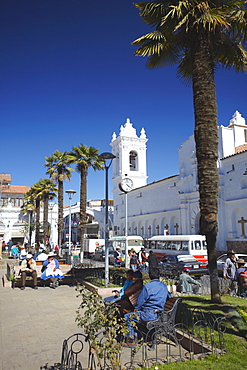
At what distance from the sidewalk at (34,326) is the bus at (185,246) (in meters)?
12.0

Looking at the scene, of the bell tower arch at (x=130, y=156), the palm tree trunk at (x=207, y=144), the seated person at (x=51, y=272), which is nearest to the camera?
the palm tree trunk at (x=207, y=144)

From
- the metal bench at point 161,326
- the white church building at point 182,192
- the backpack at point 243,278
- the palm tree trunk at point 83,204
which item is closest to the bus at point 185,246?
the white church building at point 182,192

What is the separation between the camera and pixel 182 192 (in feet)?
108

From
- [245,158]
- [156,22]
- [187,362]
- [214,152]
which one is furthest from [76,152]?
[187,362]

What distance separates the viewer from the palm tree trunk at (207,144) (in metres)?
9.09

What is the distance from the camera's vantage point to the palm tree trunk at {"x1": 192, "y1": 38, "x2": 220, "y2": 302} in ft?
29.8

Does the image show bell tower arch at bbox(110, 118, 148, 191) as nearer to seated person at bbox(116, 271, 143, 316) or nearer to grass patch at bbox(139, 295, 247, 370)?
grass patch at bbox(139, 295, 247, 370)

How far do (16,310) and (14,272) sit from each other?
5.67m

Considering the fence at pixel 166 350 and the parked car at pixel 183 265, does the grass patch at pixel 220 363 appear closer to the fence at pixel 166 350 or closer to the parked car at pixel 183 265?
the fence at pixel 166 350

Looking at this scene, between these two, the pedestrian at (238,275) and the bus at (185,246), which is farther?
the bus at (185,246)

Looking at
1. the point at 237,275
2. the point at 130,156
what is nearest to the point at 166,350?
the point at 237,275

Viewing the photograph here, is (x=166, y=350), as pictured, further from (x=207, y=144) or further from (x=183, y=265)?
(x=183, y=265)

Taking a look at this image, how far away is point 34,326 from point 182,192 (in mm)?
27119

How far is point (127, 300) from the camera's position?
6598 mm
